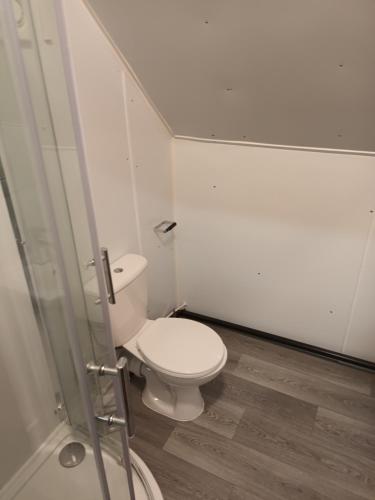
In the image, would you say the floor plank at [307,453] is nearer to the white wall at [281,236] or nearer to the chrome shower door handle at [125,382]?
the white wall at [281,236]

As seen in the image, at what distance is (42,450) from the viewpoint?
1.45m

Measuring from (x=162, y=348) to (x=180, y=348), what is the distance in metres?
0.09

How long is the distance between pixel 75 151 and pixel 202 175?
4.21 ft

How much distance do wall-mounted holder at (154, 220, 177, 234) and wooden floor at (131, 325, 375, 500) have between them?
89 centimetres

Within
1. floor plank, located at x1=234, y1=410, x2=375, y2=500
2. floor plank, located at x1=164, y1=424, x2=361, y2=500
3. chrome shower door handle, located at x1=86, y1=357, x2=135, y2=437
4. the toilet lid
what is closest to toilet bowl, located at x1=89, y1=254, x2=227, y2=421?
the toilet lid

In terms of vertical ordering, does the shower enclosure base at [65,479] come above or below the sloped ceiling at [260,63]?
below

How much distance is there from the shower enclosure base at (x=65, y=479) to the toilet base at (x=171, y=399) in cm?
30

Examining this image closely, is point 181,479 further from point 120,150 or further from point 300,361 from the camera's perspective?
point 120,150

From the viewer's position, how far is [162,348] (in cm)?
162

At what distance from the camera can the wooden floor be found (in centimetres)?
146

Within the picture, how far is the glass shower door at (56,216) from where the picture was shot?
25.1 inches

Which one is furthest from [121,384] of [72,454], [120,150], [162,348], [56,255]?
→ [120,150]

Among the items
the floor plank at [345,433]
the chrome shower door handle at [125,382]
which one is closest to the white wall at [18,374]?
the chrome shower door handle at [125,382]

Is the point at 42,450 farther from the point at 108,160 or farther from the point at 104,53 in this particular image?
the point at 104,53
